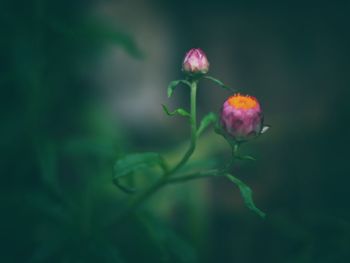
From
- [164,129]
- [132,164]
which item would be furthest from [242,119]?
[164,129]

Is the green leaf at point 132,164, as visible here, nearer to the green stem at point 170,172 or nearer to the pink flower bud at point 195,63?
the green stem at point 170,172

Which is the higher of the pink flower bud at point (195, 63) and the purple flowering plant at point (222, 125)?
the pink flower bud at point (195, 63)

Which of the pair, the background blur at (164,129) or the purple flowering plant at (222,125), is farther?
the background blur at (164,129)

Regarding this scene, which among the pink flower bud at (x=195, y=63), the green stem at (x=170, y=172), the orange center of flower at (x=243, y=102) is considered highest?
the pink flower bud at (x=195, y=63)

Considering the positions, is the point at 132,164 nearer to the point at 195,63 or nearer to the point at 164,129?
the point at 195,63

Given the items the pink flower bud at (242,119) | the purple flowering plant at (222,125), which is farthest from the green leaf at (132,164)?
the pink flower bud at (242,119)

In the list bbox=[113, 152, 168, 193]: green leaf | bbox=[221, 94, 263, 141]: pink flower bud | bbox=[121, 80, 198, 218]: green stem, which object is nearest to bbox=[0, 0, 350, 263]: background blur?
bbox=[121, 80, 198, 218]: green stem
